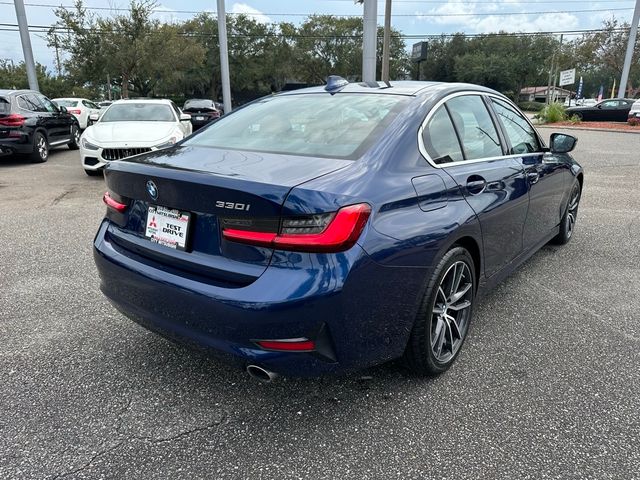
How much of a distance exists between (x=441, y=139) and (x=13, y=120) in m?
10.7

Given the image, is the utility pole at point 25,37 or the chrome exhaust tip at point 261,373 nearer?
the chrome exhaust tip at point 261,373

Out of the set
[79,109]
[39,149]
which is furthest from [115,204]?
[79,109]

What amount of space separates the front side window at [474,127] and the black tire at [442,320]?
70 centimetres

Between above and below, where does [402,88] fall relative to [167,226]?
above

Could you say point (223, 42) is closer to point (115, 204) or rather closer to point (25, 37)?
point (25, 37)

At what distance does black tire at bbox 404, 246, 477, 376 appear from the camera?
246 cm

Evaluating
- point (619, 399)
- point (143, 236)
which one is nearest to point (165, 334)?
point (143, 236)

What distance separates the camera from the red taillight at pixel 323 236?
1.97 meters

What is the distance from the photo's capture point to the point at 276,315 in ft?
6.50

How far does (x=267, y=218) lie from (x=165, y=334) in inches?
32.3

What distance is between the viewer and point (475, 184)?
2809 millimetres

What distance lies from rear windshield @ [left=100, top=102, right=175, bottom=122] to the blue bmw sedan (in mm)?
7251

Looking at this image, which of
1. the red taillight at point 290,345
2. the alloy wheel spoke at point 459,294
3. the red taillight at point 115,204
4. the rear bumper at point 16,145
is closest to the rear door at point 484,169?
the alloy wheel spoke at point 459,294

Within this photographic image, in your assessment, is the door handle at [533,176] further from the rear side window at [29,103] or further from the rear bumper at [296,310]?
the rear side window at [29,103]
